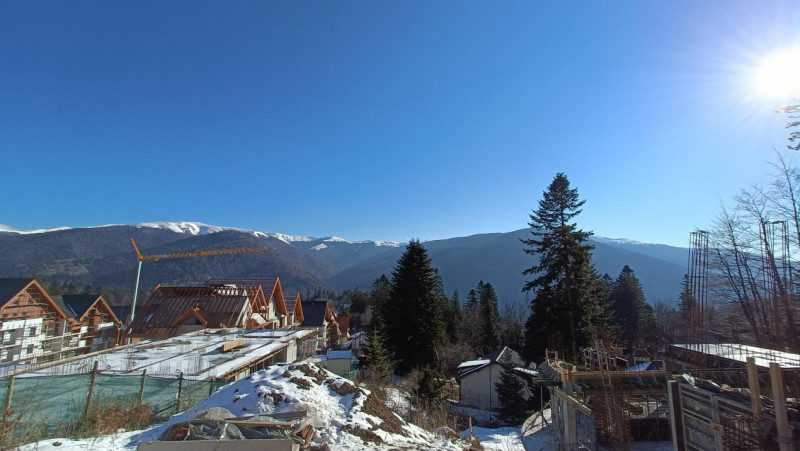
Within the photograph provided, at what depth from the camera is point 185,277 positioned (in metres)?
181

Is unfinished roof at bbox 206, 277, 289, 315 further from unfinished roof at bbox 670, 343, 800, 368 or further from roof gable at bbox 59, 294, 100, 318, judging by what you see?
unfinished roof at bbox 670, 343, 800, 368

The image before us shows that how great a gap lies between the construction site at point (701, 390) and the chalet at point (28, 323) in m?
36.3

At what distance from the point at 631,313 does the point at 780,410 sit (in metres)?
51.9

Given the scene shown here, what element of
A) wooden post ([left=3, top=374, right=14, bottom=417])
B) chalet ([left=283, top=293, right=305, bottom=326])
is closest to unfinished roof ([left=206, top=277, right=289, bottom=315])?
chalet ([left=283, top=293, right=305, bottom=326])

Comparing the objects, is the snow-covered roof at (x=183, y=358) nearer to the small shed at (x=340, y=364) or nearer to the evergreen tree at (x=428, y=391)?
the small shed at (x=340, y=364)

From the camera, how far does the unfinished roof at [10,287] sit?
30656 millimetres

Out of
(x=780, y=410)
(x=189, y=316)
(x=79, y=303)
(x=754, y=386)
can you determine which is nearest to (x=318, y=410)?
(x=754, y=386)

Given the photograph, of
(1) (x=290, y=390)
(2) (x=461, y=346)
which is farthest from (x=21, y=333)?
(2) (x=461, y=346)

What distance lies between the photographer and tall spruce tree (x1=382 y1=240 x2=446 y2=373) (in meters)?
27.5

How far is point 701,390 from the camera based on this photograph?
32.3 feet

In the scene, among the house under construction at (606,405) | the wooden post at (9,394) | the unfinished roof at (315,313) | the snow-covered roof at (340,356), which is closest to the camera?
the wooden post at (9,394)

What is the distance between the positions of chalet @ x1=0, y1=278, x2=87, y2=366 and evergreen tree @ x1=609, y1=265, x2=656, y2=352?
61182 millimetres

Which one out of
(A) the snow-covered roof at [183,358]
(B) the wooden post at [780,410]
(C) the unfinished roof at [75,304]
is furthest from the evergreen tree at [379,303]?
(C) the unfinished roof at [75,304]

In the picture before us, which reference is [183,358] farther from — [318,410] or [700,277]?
[700,277]
